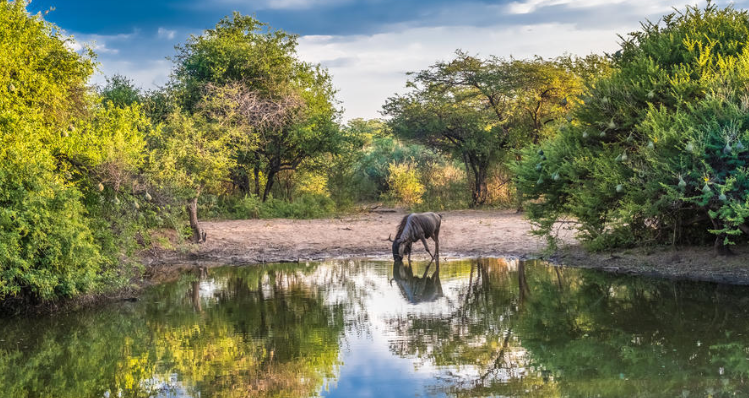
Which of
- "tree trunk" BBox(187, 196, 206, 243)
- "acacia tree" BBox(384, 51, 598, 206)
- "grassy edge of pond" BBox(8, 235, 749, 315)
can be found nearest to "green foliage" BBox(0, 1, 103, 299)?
"grassy edge of pond" BBox(8, 235, 749, 315)

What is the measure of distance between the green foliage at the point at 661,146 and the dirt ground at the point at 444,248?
0.66 meters

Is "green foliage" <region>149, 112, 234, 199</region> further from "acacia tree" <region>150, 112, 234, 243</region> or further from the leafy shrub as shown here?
the leafy shrub

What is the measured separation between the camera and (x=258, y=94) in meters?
28.8

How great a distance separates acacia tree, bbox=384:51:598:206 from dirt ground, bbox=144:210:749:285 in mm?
6021

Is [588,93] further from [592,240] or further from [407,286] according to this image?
[407,286]

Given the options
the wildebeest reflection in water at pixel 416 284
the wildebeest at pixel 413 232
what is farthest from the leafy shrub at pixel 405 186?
the wildebeest reflection in water at pixel 416 284

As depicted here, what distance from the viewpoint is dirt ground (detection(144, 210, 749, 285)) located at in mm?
14789

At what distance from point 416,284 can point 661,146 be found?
559cm

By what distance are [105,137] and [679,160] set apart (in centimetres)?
1122

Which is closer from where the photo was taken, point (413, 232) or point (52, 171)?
point (52, 171)

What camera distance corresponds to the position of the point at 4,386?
8.06 metres

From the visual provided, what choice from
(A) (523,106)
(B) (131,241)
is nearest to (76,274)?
(B) (131,241)

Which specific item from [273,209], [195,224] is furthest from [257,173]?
[195,224]

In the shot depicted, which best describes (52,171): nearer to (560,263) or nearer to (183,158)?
(183,158)
